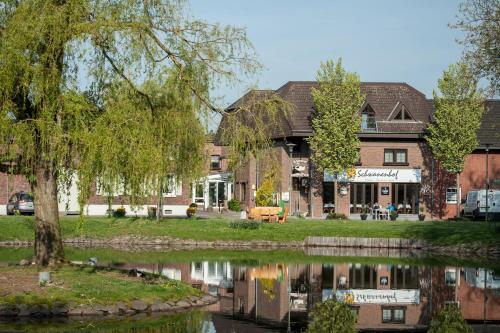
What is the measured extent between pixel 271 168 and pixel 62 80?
19.4 feet

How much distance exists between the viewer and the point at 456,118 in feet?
194

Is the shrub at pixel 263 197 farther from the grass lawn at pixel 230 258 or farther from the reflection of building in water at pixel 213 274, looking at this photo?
the reflection of building in water at pixel 213 274

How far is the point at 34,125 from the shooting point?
878 inches

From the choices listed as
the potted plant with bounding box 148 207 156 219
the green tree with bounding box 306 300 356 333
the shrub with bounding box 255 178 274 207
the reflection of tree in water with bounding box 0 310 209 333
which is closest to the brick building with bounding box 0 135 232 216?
the potted plant with bounding box 148 207 156 219

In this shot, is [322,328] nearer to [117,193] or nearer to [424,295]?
[117,193]

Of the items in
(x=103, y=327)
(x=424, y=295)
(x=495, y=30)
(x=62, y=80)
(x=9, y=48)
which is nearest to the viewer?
(x=103, y=327)

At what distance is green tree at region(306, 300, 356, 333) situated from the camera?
2000cm

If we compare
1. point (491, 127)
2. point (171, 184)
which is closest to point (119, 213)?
point (491, 127)

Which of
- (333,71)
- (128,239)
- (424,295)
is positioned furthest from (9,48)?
(333,71)

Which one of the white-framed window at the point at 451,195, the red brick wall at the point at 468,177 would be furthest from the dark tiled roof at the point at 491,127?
the white-framed window at the point at 451,195

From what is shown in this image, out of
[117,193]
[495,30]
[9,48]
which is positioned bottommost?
[117,193]

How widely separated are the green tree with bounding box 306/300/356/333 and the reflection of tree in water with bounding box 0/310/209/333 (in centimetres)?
256

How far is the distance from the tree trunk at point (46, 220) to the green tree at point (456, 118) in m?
38.5

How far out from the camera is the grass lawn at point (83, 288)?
20.7m
